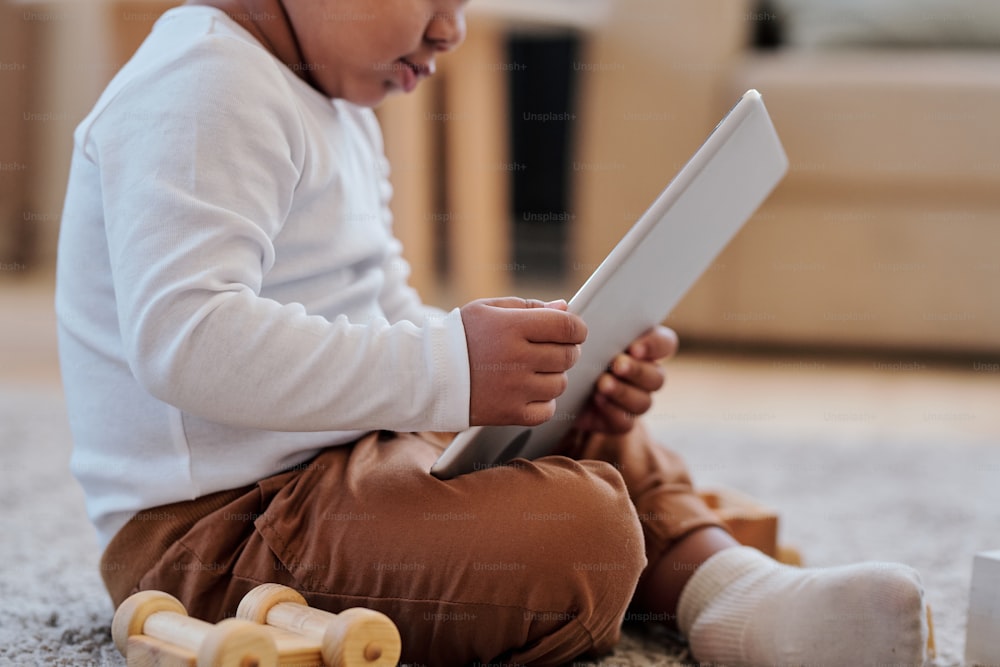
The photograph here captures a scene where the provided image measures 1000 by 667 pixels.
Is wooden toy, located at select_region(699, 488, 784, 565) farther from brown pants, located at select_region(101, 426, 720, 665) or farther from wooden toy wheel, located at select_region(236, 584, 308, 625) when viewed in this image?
wooden toy wheel, located at select_region(236, 584, 308, 625)

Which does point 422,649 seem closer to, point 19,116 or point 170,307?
point 170,307

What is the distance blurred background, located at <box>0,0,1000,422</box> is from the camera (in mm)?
1684

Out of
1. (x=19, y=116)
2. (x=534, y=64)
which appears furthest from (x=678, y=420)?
(x=19, y=116)

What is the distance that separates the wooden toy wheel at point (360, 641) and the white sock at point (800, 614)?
0.21 metres

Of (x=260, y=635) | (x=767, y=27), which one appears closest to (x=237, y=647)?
(x=260, y=635)

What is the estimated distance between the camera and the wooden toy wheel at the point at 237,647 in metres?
0.48

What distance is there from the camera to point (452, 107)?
6.14ft

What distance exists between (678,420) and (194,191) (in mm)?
903

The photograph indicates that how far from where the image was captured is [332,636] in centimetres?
51

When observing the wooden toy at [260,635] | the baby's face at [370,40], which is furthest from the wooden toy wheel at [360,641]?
the baby's face at [370,40]

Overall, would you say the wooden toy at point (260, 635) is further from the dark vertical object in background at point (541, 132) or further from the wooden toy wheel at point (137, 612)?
the dark vertical object in background at point (541, 132)

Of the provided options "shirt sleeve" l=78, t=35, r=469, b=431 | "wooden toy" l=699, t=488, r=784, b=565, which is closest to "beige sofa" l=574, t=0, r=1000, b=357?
"wooden toy" l=699, t=488, r=784, b=565

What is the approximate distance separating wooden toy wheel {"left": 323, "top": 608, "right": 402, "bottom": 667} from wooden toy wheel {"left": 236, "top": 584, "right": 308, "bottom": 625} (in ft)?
0.17

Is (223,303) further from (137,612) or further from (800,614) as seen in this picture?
(800,614)
